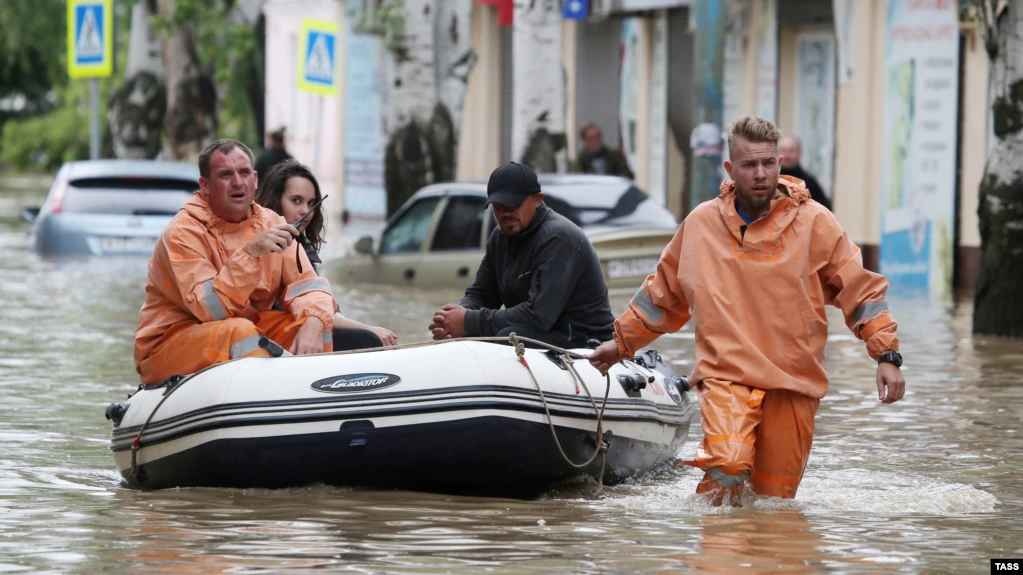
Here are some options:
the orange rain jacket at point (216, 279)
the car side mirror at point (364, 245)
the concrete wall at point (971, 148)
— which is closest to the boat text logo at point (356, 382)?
the orange rain jacket at point (216, 279)

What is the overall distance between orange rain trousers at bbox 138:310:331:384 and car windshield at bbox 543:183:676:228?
11009mm

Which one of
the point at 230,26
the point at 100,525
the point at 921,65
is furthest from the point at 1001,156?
the point at 230,26

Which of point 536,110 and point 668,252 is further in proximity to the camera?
point 536,110

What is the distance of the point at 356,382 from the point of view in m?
10.9

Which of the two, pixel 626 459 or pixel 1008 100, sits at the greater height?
pixel 1008 100

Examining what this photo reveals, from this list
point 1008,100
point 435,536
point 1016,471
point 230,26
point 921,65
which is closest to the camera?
point 435,536

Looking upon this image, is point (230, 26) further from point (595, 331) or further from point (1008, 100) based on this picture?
point (595, 331)

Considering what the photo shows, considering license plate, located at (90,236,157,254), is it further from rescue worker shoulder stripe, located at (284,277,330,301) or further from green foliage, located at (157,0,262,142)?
rescue worker shoulder stripe, located at (284,277,330,301)

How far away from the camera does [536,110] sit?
28.3 m

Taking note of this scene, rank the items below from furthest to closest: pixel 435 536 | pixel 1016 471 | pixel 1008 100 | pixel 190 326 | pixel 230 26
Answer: pixel 230 26
pixel 1008 100
pixel 1016 471
pixel 190 326
pixel 435 536

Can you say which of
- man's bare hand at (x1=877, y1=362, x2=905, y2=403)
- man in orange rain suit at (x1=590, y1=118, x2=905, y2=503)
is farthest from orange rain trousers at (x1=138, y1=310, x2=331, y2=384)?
man's bare hand at (x1=877, y1=362, x2=905, y2=403)

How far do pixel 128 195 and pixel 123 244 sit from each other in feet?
1.61

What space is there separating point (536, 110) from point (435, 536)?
1864 centimetres

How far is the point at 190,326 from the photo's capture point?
37.8ft
